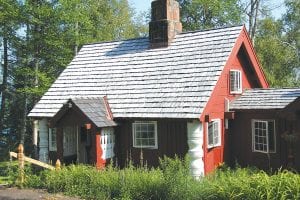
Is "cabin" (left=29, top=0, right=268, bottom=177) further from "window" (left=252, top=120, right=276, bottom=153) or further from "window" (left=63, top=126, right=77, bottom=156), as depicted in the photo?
"window" (left=252, top=120, right=276, bottom=153)

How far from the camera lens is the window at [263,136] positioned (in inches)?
648

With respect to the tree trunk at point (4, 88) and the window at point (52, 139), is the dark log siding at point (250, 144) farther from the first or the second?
the tree trunk at point (4, 88)

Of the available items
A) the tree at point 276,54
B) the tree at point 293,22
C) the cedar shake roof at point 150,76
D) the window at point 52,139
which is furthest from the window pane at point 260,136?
the tree at point 293,22

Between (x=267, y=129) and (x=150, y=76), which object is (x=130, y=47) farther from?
(x=267, y=129)

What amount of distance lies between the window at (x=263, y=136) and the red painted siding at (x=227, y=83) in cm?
127

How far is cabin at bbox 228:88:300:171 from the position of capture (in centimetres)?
1542

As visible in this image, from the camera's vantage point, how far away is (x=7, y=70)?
3231 cm

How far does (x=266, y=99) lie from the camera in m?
16.9

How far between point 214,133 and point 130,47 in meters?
6.53

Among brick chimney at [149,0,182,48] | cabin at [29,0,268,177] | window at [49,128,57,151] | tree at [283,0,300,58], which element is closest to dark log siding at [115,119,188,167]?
cabin at [29,0,268,177]

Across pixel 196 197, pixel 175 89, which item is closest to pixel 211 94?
pixel 175 89

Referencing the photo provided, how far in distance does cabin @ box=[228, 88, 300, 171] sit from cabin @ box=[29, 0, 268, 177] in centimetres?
54

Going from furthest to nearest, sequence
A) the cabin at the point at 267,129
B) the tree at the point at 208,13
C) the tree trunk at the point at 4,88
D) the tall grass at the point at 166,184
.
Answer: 1. the tree at the point at 208,13
2. the tree trunk at the point at 4,88
3. the cabin at the point at 267,129
4. the tall grass at the point at 166,184

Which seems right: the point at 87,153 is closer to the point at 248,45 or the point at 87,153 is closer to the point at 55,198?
the point at 55,198
